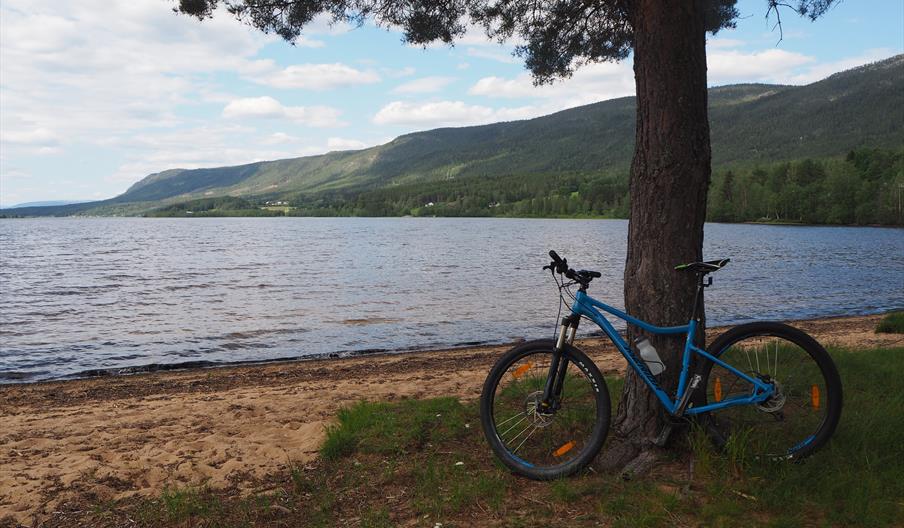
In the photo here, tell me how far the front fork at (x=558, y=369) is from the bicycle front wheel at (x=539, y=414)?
3 cm

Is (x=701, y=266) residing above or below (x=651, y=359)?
above

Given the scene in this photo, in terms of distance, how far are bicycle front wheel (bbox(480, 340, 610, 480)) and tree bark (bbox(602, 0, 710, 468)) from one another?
0.39 metres

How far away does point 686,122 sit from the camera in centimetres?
532

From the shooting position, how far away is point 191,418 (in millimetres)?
9461

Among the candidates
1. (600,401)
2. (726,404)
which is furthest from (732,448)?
(600,401)

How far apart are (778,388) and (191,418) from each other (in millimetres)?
7897

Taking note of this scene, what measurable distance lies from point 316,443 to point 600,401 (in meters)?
3.31

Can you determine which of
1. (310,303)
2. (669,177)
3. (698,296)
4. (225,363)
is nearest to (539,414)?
(698,296)

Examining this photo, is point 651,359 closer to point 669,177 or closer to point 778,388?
point 778,388

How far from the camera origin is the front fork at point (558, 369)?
17.3ft

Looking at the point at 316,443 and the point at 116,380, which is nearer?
the point at 316,443

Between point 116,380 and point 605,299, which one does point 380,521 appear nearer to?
point 116,380

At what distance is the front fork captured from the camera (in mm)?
5281

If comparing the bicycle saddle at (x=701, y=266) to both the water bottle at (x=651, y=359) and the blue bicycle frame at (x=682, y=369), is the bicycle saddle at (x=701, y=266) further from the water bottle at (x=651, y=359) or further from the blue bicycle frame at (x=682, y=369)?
the water bottle at (x=651, y=359)
